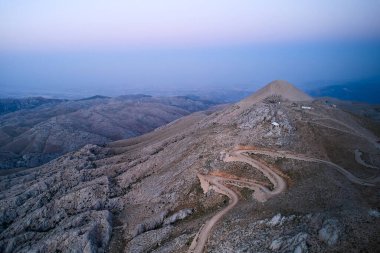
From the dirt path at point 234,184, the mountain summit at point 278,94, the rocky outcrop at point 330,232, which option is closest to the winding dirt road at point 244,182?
the dirt path at point 234,184

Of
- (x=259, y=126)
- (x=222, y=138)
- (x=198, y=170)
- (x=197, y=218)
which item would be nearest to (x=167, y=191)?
(x=198, y=170)

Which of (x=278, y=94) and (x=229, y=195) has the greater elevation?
(x=278, y=94)

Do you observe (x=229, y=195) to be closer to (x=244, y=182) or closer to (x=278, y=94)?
(x=244, y=182)

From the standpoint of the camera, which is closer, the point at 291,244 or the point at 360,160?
the point at 291,244

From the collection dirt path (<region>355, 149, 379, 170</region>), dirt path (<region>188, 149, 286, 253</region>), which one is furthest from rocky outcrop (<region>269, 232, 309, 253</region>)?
dirt path (<region>355, 149, 379, 170</region>)

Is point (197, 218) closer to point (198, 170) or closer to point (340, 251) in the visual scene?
point (198, 170)

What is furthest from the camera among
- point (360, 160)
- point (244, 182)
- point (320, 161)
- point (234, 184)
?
point (360, 160)

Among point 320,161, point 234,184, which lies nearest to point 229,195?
point 234,184

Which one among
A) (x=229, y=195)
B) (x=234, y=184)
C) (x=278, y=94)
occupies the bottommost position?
(x=229, y=195)

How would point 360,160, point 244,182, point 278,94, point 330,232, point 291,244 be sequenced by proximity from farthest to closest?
point 278,94, point 360,160, point 244,182, point 291,244, point 330,232
